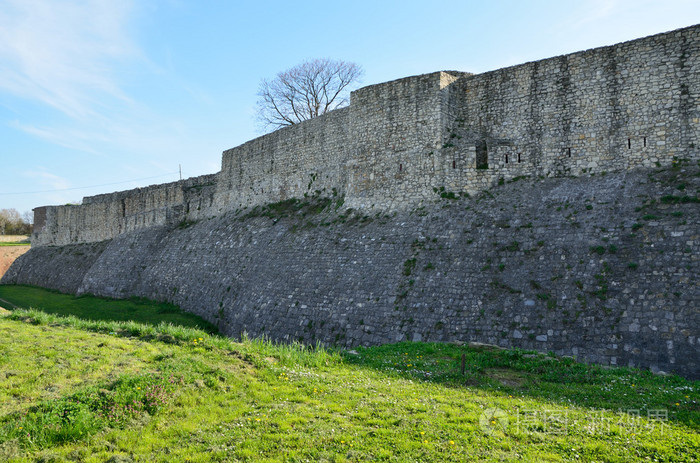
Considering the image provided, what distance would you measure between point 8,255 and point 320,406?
59466 millimetres

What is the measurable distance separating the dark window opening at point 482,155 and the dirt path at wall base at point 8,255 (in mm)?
54293

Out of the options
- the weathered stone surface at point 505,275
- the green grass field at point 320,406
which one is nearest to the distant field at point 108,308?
the weathered stone surface at point 505,275

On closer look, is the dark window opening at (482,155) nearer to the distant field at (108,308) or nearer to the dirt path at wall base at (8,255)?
the distant field at (108,308)

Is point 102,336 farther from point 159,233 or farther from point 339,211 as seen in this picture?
point 159,233

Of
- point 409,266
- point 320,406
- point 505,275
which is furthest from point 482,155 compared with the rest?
point 320,406

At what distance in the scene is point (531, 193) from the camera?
50.6 ft

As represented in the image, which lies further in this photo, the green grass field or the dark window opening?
the dark window opening

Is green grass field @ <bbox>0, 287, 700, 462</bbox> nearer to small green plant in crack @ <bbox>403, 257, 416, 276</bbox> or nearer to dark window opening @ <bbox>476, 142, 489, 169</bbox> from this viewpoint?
small green plant in crack @ <bbox>403, 257, 416, 276</bbox>

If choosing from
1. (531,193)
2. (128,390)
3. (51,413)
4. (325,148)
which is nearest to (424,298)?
(531,193)

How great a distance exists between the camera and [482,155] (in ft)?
56.7

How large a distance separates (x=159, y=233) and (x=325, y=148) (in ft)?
56.4
